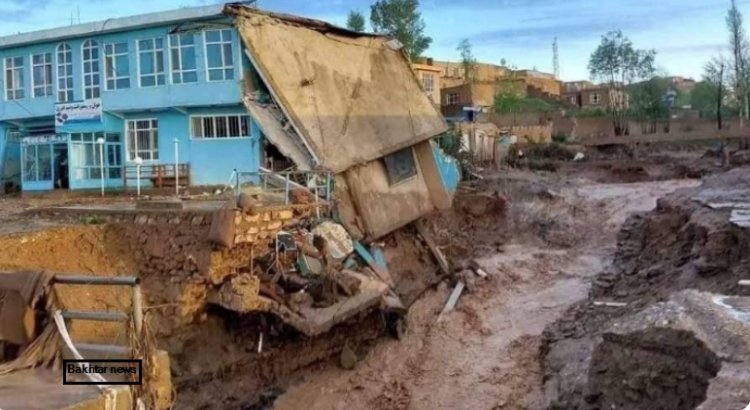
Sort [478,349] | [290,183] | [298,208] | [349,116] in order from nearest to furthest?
1. [298,208]
2. [478,349]
3. [290,183]
4. [349,116]

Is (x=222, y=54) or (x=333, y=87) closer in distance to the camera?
(x=333, y=87)

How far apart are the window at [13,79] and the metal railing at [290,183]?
1317cm

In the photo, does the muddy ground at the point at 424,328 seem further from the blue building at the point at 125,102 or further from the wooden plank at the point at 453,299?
the blue building at the point at 125,102

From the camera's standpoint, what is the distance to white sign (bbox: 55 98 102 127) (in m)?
26.1

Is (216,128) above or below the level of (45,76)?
below

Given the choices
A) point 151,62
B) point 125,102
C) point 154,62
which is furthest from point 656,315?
point 125,102

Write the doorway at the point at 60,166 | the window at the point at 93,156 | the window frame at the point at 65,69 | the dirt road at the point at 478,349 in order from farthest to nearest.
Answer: the doorway at the point at 60,166 < the window frame at the point at 65,69 < the window at the point at 93,156 < the dirt road at the point at 478,349

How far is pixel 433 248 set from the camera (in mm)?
22328

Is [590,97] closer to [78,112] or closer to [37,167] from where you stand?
[78,112]

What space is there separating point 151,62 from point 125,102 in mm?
1773

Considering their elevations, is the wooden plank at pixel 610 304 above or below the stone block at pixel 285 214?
below

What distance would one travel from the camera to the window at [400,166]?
2220 cm

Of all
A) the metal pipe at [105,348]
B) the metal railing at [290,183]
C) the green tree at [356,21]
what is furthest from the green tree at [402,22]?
the metal pipe at [105,348]

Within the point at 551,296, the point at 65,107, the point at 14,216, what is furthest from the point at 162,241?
the point at 65,107
